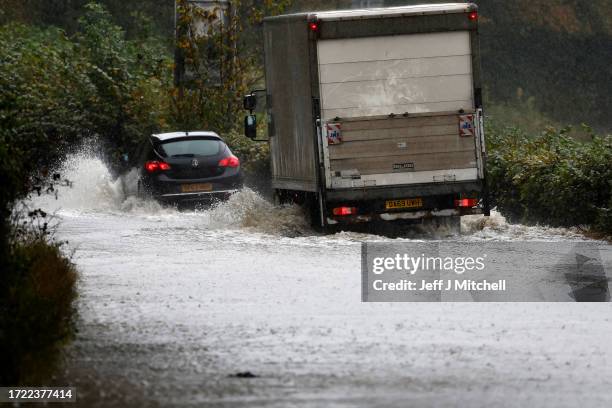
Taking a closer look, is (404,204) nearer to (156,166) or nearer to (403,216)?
(403,216)

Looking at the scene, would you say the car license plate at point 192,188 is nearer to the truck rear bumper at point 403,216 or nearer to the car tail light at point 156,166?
the car tail light at point 156,166

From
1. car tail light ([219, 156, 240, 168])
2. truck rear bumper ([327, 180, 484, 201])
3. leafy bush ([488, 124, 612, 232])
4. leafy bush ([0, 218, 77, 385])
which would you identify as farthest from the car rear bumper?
leafy bush ([0, 218, 77, 385])

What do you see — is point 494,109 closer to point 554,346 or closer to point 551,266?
point 551,266

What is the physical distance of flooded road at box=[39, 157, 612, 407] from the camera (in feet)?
30.6

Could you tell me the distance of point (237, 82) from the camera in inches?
1593

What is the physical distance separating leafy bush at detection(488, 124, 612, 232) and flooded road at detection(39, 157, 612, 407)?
3677 millimetres

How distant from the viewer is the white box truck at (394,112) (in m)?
20.7

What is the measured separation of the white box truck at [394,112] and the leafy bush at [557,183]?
1.29 metres

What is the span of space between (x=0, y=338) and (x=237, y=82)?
31517 millimetres

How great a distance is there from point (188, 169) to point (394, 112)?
25.1ft

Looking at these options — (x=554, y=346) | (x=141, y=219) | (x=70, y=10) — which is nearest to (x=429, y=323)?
(x=554, y=346)

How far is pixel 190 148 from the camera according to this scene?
28031 millimetres

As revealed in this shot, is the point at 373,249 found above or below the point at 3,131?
below

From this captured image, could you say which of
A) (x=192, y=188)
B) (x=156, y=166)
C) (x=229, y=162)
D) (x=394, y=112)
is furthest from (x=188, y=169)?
(x=394, y=112)
